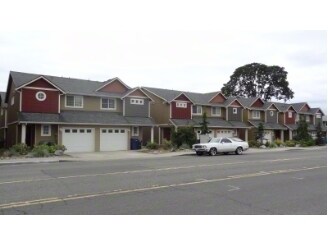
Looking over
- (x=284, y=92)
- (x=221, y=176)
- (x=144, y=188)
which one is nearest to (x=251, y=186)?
(x=221, y=176)

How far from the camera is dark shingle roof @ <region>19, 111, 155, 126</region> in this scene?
27906 mm

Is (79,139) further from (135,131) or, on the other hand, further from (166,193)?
(166,193)

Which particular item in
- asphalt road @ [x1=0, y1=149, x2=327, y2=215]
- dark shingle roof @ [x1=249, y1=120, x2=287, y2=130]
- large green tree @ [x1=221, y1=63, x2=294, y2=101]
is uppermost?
large green tree @ [x1=221, y1=63, x2=294, y2=101]

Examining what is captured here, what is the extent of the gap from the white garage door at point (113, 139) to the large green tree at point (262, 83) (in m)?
51.5

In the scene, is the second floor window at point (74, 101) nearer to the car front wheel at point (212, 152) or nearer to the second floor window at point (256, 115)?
the car front wheel at point (212, 152)

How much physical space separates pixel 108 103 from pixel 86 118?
3924 millimetres

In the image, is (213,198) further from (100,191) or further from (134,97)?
(134,97)

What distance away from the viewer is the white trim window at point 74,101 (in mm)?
31406

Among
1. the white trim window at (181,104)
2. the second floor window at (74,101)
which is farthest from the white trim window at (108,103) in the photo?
the white trim window at (181,104)

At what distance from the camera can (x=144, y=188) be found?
10031mm

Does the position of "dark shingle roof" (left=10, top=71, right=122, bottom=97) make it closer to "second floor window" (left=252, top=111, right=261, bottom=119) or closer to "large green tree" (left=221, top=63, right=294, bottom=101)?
"second floor window" (left=252, top=111, right=261, bottom=119)

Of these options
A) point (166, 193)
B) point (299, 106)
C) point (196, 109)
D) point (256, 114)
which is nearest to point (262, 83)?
point (299, 106)

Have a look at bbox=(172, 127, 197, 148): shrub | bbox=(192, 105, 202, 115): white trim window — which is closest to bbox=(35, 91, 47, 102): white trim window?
bbox=(172, 127, 197, 148): shrub

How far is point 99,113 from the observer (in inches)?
1277
